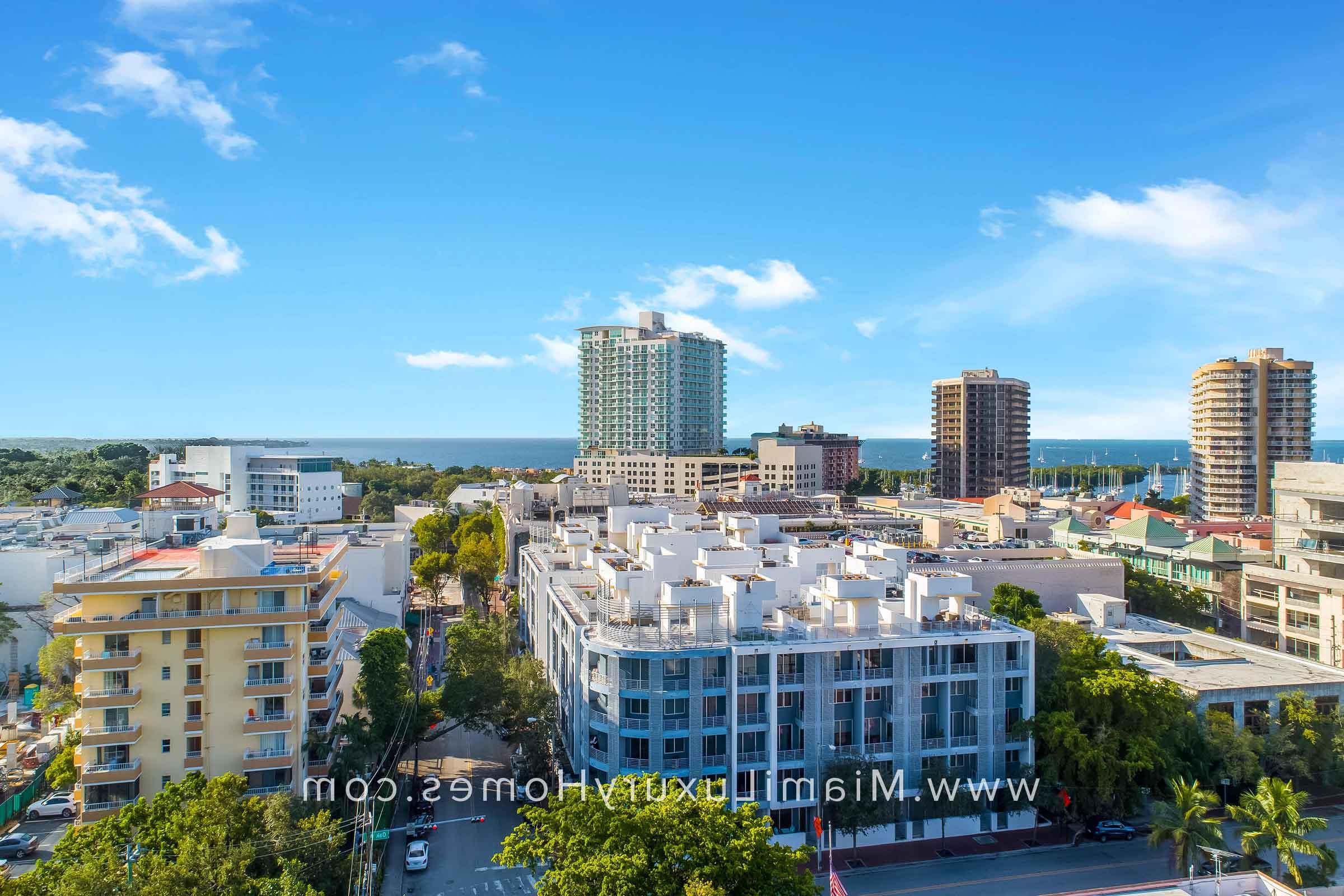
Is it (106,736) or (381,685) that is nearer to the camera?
(106,736)

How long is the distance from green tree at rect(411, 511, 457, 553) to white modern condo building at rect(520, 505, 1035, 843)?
2389 inches

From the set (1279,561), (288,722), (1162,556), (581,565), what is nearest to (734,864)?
(288,722)

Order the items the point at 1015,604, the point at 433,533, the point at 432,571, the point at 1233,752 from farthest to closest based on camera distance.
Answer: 1. the point at 433,533
2. the point at 432,571
3. the point at 1015,604
4. the point at 1233,752

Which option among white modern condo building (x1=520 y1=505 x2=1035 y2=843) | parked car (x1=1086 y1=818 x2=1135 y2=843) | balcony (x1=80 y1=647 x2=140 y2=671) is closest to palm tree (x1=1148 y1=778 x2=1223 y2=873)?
parked car (x1=1086 y1=818 x2=1135 y2=843)

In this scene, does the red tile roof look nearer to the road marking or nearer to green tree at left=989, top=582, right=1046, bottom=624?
green tree at left=989, top=582, right=1046, bottom=624

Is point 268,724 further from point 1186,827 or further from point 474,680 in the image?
point 1186,827

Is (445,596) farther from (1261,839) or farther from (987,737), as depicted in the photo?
(1261,839)

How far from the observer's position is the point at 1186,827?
29.8 meters

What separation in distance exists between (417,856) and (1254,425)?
124 m

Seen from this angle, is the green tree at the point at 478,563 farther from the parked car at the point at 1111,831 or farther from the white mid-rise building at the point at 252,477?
the parked car at the point at 1111,831

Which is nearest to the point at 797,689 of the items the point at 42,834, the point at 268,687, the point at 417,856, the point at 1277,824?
the point at 417,856

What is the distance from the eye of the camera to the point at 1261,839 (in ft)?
93.1

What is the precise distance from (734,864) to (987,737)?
64.1 ft

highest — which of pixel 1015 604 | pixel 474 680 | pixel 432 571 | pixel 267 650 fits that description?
pixel 267 650
